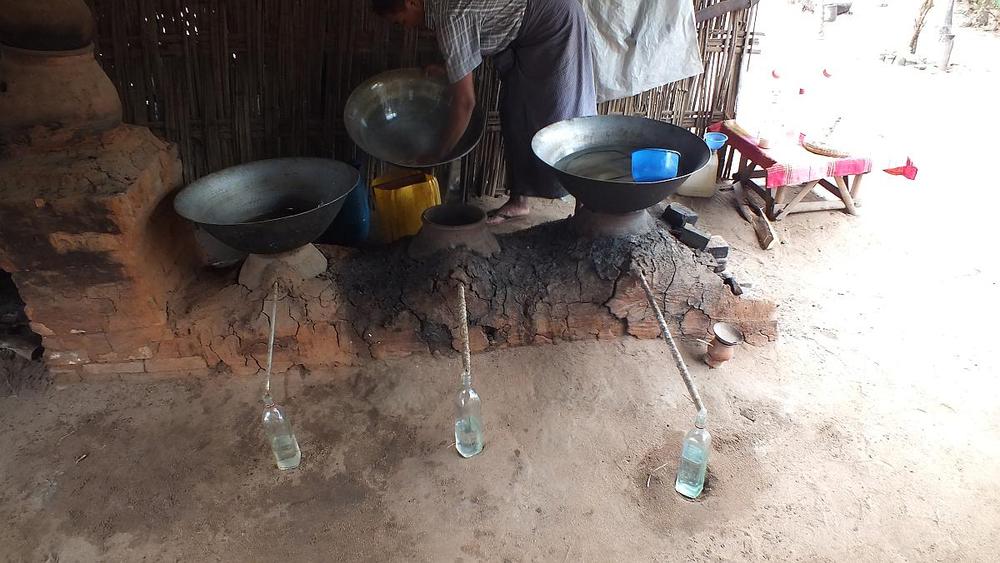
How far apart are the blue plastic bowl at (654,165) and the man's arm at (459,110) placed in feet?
2.77

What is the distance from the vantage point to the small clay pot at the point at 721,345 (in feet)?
9.72

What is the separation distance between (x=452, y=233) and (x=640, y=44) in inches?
77.2

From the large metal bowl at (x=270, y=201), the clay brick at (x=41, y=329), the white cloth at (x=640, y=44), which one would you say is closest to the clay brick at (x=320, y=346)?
the large metal bowl at (x=270, y=201)

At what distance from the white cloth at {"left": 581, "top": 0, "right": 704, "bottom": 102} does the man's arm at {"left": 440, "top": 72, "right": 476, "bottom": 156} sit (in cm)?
135

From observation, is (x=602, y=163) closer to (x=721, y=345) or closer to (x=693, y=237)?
(x=693, y=237)

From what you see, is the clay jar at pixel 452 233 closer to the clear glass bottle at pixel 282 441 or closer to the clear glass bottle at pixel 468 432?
the clear glass bottle at pixel 468 432

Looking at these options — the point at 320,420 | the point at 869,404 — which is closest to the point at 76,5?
the point at 320,420

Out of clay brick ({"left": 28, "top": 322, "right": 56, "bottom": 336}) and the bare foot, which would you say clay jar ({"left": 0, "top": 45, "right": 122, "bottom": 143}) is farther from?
the bare foot

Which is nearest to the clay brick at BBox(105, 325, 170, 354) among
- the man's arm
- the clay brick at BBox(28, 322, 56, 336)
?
the clay brick at BBox(28, 322, 56, 336)

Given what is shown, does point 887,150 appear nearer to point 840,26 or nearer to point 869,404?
point 869,404

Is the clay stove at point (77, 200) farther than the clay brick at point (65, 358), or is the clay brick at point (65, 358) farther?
the clay brick at point (65, 358)

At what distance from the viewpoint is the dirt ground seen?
2.21 m

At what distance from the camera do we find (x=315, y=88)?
12.7 feet

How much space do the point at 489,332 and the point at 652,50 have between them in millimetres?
2243
